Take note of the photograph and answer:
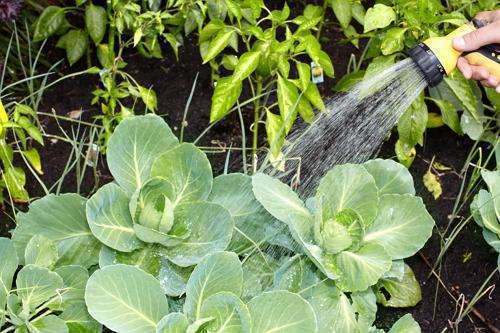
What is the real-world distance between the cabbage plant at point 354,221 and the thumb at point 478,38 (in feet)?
1.20

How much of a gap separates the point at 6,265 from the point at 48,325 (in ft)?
0.50

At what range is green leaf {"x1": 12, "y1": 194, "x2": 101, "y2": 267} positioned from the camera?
4.70 feet

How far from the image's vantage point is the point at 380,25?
179cm

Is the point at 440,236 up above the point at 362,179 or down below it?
below

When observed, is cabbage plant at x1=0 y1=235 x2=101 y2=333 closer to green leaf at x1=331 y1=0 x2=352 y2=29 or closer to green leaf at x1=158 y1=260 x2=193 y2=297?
green leaf at x1=158 y1=260 x2=193 y2=297

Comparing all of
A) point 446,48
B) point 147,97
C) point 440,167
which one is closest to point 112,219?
point 147,97

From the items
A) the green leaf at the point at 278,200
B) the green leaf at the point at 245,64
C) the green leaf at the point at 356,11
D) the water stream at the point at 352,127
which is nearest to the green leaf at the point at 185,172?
the green leaf at the point at 278,200

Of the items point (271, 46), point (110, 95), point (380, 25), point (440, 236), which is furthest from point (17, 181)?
point (440, 236)

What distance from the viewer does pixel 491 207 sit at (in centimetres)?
171

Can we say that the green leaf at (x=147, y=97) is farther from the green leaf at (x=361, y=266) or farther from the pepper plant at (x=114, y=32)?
the green leaf at (x=361, y=266)

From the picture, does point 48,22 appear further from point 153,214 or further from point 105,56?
point 153,214

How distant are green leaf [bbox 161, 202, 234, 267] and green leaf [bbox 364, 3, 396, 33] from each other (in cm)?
67

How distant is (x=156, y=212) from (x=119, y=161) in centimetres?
15

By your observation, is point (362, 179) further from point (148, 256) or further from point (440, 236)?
point (440, 236)
